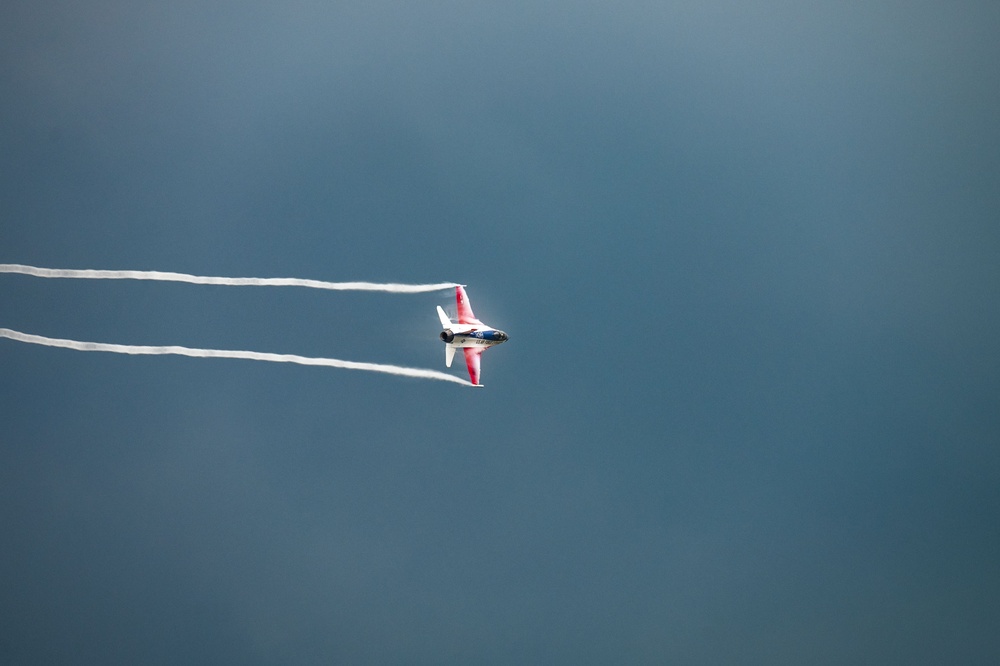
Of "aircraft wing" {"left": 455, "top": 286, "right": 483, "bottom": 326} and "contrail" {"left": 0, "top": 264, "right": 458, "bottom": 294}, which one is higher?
"contrail" {"left": 0, "top": 264, "right": 458, "bottom": 294}

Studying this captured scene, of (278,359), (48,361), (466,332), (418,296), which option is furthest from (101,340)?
(466,332)

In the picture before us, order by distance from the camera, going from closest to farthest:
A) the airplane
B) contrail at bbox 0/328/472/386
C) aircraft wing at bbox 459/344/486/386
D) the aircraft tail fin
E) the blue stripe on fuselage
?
the airplane, the blue stripe on fuselage, the aircraft tail fin, contrail at bbox 0/328/472/386, aircraft wing at bbox 459/344/486/386

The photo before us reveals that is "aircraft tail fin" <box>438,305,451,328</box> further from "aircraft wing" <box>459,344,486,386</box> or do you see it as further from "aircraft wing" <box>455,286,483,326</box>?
"aircraft wing" <box>459,344,486,386</box>

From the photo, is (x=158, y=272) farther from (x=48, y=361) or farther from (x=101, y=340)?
(x=48, y=361)

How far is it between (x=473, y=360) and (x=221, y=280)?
38.5 feet

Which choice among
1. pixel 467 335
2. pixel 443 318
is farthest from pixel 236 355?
pixel 467 335

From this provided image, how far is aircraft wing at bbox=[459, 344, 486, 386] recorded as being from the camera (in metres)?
30.5

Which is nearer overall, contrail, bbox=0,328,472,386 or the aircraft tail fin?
the aircraft tail fin

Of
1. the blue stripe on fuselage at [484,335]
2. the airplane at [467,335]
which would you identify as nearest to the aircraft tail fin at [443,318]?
the airplane at [467,335]

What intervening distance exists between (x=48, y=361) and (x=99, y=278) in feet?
14.7

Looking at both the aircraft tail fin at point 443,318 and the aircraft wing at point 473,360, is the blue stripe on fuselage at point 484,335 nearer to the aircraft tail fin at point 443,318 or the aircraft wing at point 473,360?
the aircraft wing at point 473,360

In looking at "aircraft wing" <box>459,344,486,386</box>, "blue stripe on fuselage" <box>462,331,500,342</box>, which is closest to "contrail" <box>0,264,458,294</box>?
"blue stripe on fuselage" <box>462,331,500,342</box>

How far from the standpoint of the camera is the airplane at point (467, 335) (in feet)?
97.6

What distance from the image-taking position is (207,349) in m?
31.6
